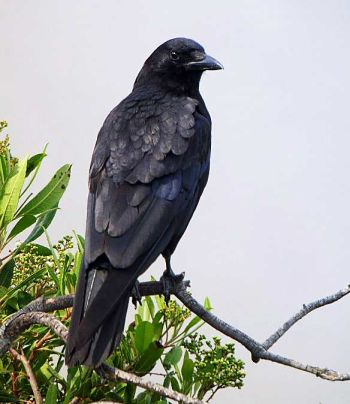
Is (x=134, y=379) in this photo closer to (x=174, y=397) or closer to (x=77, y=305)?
(x=174, y=397)

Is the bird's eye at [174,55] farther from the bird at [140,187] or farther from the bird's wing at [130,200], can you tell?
the bird's wing at [130,200]

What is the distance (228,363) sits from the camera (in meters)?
1.69

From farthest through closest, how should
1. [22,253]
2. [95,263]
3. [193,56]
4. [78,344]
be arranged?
[193,56]
[22,253]
[95,263]
[78,344]

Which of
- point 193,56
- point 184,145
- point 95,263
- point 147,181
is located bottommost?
point 95,263

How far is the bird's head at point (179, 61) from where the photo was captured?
92.2 inches

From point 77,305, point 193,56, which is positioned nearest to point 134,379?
point 77,305

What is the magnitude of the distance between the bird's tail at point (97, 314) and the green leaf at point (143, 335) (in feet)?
0.69

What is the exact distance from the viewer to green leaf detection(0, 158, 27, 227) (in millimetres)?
1897

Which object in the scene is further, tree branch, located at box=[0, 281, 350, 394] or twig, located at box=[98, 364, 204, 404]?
tree branch, located at box=[0, 281, 350, 394]

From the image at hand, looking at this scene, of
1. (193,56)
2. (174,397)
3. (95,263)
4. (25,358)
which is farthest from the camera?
(193,56)

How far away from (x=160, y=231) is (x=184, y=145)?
0.33m

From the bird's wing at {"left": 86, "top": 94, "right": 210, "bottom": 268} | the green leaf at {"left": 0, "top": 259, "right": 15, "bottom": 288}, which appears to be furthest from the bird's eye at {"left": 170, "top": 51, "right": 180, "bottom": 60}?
the green leaf at {"left": 0, "top": 259, "right": 15, "bottom": 288}

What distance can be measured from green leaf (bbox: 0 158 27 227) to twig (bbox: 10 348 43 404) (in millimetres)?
323

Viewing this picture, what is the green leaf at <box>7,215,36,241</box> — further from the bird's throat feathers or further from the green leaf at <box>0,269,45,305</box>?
the bird's throat feathers
